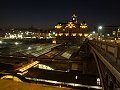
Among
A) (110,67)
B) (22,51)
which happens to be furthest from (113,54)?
(22,51)

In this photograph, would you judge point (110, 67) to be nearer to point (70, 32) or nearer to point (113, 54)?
point (113, 54)

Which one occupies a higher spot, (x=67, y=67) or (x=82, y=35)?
(x=82, y=35)

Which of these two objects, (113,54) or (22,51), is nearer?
(113,54)

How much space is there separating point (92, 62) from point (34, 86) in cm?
2873

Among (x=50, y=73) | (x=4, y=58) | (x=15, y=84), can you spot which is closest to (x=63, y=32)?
(x=4, y=58)

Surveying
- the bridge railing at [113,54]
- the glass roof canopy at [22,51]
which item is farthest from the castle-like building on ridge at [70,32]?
the bridge railing at [113,54]

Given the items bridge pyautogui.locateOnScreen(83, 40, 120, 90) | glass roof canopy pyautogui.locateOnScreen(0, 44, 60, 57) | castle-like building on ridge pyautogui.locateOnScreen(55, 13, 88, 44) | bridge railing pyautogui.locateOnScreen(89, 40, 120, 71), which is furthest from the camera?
castle-like building on ridge pyautogui.locateOnScreen(55, 13, 88, 44)

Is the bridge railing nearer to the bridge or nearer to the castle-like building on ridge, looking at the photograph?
the bridge

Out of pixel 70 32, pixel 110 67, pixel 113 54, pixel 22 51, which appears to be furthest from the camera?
pixel 70 32

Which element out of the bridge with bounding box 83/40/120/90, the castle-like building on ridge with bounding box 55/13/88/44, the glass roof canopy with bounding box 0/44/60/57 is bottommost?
the glass roof canopy with bounding box 0/44/60/57

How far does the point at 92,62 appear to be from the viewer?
34.7 meters

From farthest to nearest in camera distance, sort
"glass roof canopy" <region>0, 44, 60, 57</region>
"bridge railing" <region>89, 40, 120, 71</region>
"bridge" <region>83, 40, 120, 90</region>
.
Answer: "glass roof canopy" <region>0, 44, 60, 57</region> < "bridge railing" <region>89, 40, 120, 71</region> < "bridge" <region>83, 40, 120, 90</region>

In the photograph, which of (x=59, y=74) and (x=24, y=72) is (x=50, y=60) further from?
(x=24, y=72)

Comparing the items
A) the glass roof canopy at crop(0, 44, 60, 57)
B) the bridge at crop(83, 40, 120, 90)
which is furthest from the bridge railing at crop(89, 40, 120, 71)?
the glass roof canopy at crop(0, 44, 60, 57)
